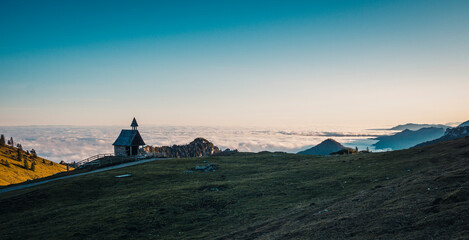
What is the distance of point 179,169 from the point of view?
65.3 metres

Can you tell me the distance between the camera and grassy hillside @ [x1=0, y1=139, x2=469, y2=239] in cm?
1781

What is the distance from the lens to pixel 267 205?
33812 mm

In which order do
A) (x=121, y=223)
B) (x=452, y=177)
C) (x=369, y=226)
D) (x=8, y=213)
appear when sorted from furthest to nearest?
1. (x=8, y=213)
2. (x=121, y=223)
3. (x=452, y=177)
4. (x=369, y=226)

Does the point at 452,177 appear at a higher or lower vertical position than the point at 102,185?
higher

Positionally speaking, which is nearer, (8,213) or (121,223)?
(121,223)

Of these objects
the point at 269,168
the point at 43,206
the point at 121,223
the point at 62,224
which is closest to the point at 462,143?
the point at 269,168

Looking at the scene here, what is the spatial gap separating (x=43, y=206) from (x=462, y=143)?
72417 millimetres

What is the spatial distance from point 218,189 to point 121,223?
663 inches

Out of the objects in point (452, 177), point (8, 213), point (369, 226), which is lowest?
point (8, 213)

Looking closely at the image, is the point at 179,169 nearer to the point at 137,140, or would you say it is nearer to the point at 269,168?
the point at 269,168

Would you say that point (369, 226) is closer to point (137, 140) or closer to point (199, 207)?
point (199, 207)

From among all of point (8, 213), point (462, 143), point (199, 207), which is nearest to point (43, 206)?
point (8, 213)

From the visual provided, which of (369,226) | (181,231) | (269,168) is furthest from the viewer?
(269,168)

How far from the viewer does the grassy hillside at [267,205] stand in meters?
17.8
